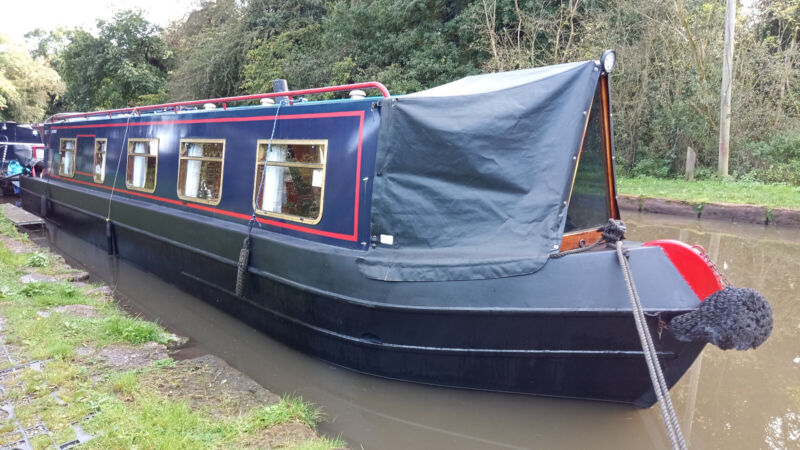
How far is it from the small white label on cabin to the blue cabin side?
0.11 metres

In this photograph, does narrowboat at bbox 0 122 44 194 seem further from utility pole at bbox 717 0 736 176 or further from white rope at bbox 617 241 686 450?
utility pole at bbox 717 0 736 176

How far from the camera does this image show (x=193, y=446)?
8.33ft

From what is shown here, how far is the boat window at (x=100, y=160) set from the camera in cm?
839

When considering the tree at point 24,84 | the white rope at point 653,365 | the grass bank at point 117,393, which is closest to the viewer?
the white rope at point 653,365

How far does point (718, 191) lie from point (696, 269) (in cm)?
900

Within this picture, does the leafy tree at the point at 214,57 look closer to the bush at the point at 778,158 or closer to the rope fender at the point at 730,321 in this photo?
the bush at the point at 778,158

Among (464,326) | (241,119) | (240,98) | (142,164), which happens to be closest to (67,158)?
(142,164)

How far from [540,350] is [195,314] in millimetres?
3958

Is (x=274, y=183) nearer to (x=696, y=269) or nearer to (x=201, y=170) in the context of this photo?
(x=201, y=170)

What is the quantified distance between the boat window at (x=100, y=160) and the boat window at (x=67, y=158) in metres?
1.30

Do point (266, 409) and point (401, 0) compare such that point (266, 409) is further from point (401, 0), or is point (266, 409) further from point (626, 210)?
point (401, 0)

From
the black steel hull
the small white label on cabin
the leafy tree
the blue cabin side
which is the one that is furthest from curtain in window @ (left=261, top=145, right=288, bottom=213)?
the leafy tree

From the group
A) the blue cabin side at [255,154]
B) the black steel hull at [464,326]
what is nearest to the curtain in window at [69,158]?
the blue cabin side at [255,154]

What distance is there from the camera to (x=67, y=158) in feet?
32.8
